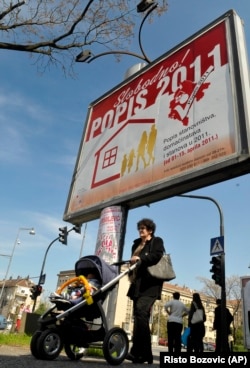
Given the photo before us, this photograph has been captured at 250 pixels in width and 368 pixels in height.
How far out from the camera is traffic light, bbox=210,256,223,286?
10.2 meters

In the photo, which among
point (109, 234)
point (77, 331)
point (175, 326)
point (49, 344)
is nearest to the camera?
point (49, 344)

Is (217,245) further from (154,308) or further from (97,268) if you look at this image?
(154,308)

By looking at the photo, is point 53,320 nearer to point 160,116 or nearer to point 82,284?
point 82,284

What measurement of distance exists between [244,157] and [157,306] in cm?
7637

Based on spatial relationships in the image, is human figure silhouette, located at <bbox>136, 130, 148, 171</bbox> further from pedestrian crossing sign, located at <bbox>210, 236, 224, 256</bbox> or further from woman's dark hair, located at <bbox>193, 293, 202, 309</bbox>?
pedestrian crossing sign, located at <bbox>210, 236, 224, 256</bbox>

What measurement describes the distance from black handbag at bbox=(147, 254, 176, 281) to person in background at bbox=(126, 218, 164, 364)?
0.06 m

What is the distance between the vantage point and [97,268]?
406cm

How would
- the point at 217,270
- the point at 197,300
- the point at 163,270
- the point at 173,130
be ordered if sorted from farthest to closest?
the point at 217,270, the point at 197,300, the point at 173,130, the point at 163,270

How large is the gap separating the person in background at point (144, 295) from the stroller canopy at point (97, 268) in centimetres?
30

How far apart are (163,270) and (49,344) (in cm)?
156

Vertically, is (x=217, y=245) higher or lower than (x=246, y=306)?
higher

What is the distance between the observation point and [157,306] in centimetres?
7556

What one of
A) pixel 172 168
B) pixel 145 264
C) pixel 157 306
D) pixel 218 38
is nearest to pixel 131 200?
pixel 172 168

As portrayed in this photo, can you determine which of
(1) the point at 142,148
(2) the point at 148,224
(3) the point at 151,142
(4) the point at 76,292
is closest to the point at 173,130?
(3) the point at 151,142
